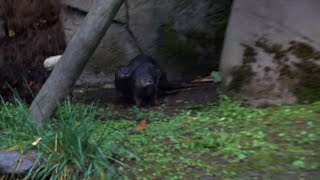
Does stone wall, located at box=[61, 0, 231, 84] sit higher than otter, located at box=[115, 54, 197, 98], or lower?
higher

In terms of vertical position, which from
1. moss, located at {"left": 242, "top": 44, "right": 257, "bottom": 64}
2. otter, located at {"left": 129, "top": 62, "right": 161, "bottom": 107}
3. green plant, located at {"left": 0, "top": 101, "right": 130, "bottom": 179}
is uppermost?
moss, located at {"left": 242, "top": 44, "right": 257, "bottom": 64}

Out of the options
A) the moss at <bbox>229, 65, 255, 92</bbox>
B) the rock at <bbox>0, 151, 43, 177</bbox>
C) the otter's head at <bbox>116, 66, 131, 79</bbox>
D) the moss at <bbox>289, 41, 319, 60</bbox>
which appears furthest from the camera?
the otter's head at <bbox>116, 66, 131, 79</bbox>

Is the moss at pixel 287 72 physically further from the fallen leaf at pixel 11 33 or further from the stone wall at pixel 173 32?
the fallen leaf at pixel 11 33

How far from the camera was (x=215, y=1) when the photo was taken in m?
9.10

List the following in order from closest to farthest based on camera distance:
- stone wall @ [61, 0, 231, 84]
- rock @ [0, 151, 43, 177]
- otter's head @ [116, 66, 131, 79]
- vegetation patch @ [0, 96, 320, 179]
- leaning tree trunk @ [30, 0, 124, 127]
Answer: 1. vegetation patch @ [0, 96, 320, 179]
2. rock @ [0, 151, 43, 177]
3. leaning tree trunk @ [30, 0, 124, 127]
4. otter's head @ [116, 66, 131, 79]
5. stone wall @ [61, 0, 231, 84]

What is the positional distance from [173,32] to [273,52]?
9.26 feet

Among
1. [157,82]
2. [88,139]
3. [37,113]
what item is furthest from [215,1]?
[88,139]

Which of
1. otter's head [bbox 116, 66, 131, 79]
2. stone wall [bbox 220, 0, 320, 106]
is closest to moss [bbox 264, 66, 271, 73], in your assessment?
stone wall [bbox 220, 0, 320, 106]

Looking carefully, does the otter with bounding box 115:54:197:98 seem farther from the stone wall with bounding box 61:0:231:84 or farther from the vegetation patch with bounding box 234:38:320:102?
the vegetation patch with bounding box 234:38:320:102

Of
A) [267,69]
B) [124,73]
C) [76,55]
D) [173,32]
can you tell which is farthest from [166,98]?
[76,55]

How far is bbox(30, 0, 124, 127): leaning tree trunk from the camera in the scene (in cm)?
615

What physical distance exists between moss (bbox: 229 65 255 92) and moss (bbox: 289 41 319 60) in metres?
→ 0.51

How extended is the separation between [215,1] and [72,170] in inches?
199

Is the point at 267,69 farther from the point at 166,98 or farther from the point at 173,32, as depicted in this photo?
the point at 173,32
